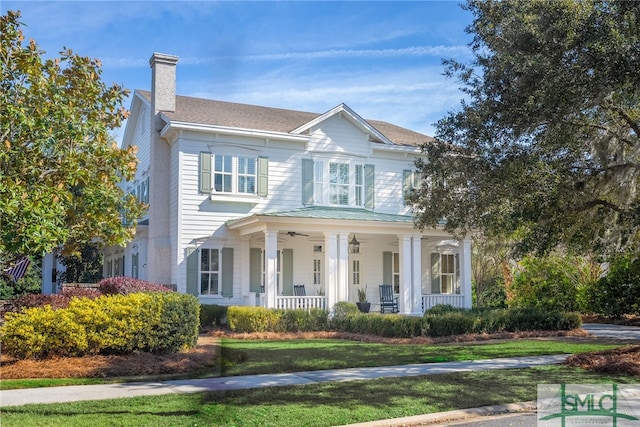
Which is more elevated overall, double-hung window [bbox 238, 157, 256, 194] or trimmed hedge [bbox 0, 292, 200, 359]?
double-hung window [bbox 238, 157, 256, 194]

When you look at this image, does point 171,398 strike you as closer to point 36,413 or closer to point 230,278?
point 36,413

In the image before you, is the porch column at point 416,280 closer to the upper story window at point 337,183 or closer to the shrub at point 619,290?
the upper story window at point 337,183

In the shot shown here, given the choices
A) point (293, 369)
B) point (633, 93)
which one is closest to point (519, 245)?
point (633, 93)

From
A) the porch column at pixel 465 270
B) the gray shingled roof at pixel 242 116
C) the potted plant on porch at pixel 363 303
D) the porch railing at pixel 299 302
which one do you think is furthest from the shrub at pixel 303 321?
the gray shingled roof at pixel 242 116

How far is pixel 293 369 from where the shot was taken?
11.6m

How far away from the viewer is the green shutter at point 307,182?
77.1 feet

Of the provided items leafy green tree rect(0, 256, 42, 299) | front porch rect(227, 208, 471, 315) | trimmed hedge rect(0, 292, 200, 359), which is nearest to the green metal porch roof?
front porch rect(227, 208, 471, 315)

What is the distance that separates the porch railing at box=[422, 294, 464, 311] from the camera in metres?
23.2

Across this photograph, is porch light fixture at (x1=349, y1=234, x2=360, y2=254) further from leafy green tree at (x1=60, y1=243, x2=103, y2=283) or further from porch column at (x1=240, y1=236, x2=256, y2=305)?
leafy green tree at (x1=60, y1=243, x2=103, y2=283)

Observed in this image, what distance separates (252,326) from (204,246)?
4.28m

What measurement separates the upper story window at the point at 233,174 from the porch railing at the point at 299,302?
4.18 m

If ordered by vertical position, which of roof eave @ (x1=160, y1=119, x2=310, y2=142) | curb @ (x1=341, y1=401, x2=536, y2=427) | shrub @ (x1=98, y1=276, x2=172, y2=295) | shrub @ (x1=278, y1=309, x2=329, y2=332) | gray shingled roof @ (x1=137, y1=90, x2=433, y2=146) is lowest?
curb @ (x1=341, y1=401, x2=536, y2=427)

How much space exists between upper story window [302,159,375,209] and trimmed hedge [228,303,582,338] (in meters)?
5.43

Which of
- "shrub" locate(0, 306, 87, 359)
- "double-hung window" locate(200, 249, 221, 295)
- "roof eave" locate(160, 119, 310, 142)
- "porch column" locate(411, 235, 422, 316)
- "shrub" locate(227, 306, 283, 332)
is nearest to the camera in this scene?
"shrub" locate(0, 306, 87, 359)
